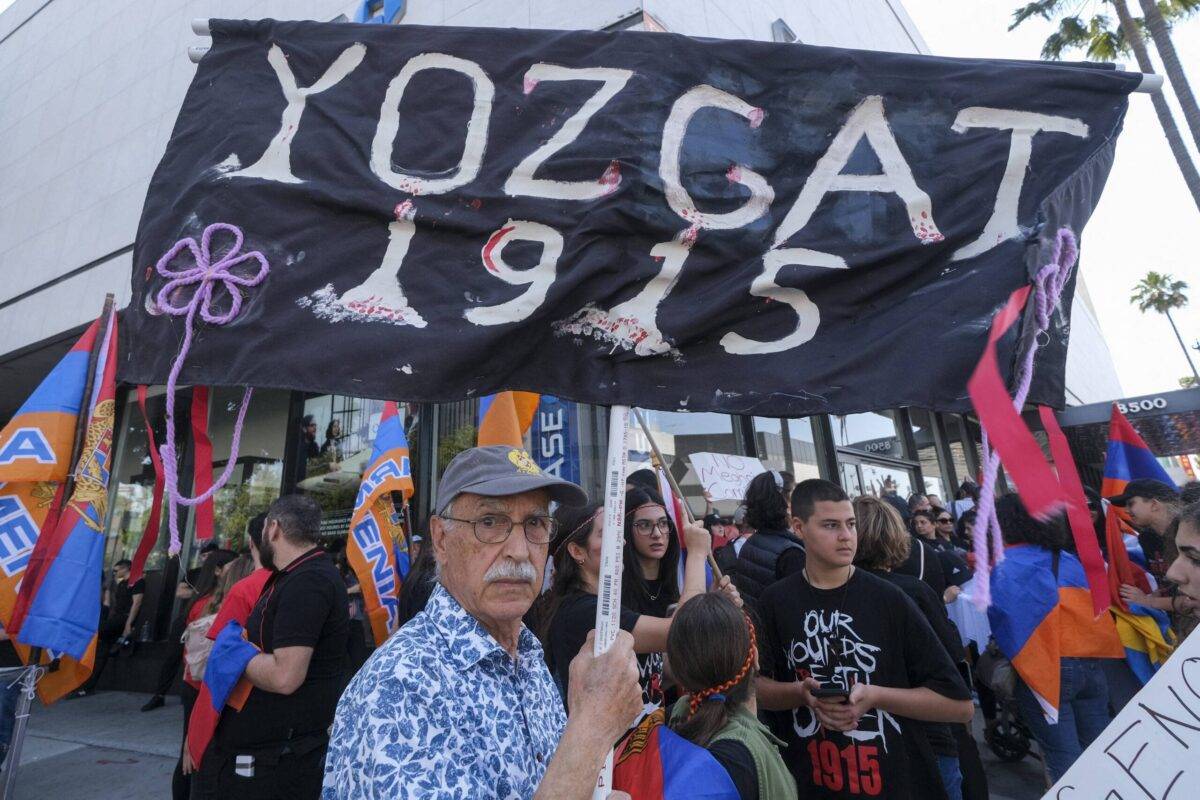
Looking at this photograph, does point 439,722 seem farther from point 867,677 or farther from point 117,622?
point 117,622

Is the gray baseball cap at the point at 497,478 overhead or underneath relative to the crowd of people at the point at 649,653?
overhead

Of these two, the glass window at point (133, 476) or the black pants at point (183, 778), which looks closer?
the black pants at point (183, 778)

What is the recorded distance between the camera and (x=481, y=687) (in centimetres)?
134

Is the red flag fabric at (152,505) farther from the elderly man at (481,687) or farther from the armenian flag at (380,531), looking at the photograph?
the armenian flag at (380,531)

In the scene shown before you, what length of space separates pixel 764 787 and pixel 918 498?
280 inches

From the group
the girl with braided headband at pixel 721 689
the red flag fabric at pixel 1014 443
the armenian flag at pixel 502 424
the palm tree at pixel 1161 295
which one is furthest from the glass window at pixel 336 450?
the palm tree at pixel 1161 295

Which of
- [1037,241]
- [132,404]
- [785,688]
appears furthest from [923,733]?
[132,404]

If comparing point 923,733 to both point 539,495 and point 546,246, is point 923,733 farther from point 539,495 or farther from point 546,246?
point 546,246

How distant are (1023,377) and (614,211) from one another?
1132 mm

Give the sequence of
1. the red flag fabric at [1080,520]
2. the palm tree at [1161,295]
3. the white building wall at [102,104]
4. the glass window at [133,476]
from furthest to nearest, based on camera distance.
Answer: the palm tree at [1161,295]
the glass window at [133,476]
the white building wall at [102,104]
the red flag fabric at [1080,520]

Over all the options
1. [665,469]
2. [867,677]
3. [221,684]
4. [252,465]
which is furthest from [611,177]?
[252,465]

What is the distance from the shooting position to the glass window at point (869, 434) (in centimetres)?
1075

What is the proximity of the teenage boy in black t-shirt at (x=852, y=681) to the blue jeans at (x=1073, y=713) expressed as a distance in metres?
1.69

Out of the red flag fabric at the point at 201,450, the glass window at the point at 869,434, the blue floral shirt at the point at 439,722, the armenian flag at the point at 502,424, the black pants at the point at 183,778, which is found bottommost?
the black pants at the point at 183,778
